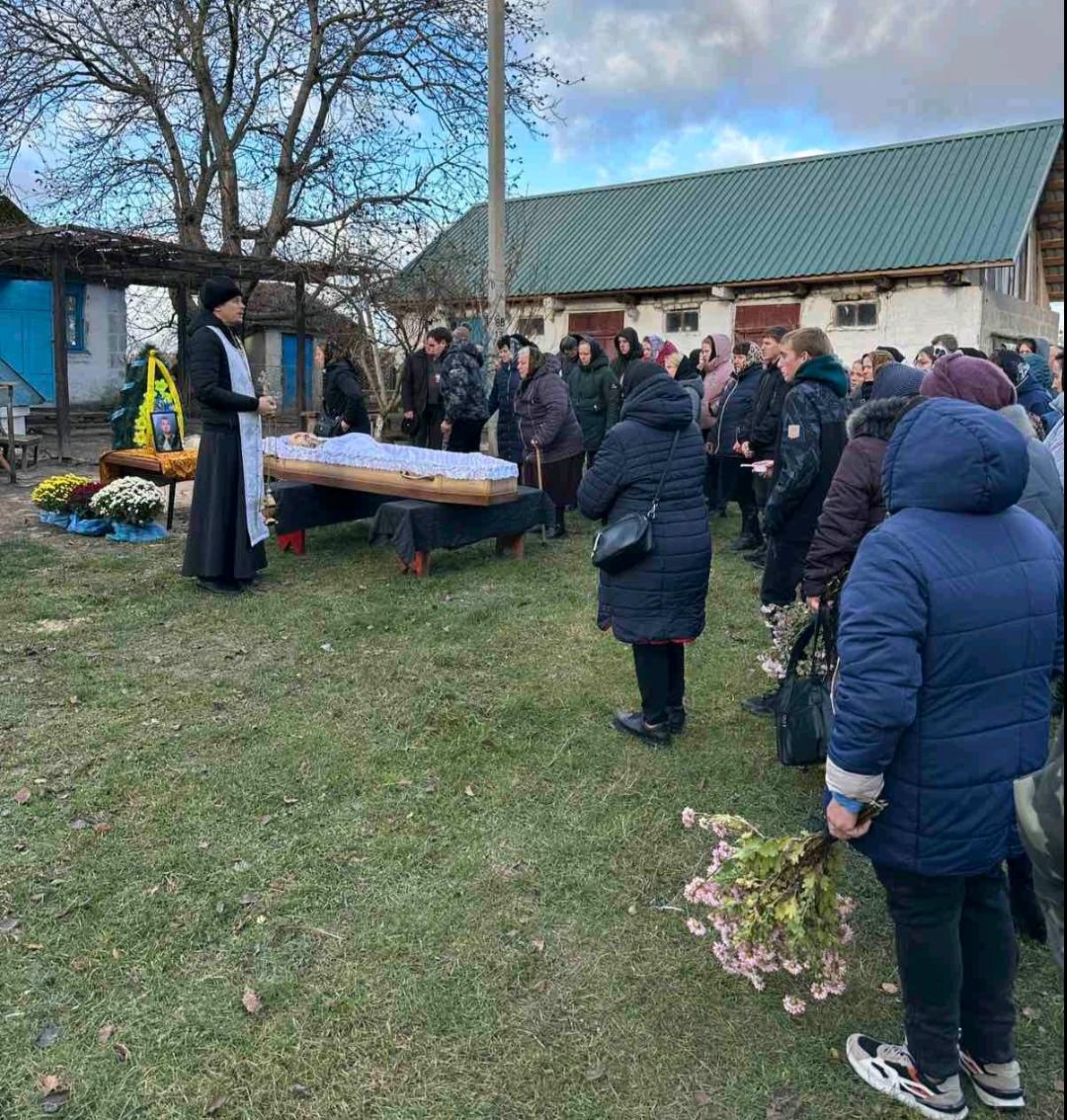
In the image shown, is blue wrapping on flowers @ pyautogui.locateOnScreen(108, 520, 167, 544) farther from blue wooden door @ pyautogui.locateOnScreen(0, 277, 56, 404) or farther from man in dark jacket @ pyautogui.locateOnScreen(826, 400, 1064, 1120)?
blue wooden door @ pyautogui.locateOnScreen(0, 277, 56, 404)

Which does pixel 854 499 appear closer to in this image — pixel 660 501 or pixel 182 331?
pixel 660 501

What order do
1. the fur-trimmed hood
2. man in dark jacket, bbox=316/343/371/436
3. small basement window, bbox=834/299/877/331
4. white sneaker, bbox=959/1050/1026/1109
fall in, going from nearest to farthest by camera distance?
white sneaker, bbox=959/1050/1026/1109
the fur-trimmed hood
man in dark jacket, bbox=316/343/371/436
small basement window, bbox=834/299/877/331

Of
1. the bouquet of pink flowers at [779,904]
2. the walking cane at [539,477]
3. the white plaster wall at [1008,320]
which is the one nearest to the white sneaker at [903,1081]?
the bouquet of pink flowers at [779,904]

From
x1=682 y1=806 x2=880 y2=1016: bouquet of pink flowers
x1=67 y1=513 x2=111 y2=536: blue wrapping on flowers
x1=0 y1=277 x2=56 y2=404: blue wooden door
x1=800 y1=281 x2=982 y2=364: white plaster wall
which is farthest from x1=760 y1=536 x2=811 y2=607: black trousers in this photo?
x1=0 y1=277 x2=56 y2=404: blue wooden door

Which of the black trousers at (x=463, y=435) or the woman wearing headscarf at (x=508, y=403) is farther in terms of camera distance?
the woman wearing headscarf at (x=508, y=403)

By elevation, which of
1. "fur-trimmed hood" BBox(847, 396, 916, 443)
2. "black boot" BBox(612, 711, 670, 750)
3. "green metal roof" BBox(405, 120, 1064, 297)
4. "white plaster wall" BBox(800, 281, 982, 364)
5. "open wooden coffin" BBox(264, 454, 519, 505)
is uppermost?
"green metal roof" BBox(405, 120, 1064, 297)

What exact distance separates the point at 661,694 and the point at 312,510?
4.39 m

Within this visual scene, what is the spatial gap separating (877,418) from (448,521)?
4.13m

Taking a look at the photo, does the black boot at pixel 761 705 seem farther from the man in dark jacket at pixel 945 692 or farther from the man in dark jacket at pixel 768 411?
the man in dark jacket at pixel 945 692

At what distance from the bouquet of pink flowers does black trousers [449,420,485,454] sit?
21.7 ft

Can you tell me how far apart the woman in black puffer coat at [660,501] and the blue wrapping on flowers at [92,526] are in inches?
224

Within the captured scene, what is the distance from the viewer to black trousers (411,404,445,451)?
9.27 m

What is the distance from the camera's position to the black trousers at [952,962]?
2121mm

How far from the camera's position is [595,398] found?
931cm
